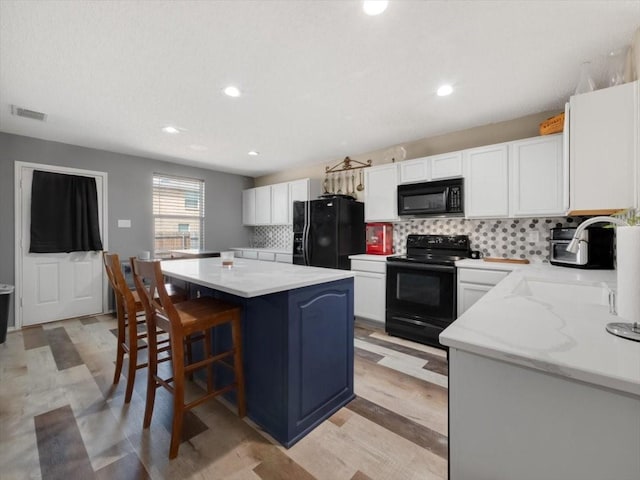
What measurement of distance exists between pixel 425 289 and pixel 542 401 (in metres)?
2.47

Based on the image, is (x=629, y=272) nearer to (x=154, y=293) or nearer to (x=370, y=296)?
(x=154, y=293)

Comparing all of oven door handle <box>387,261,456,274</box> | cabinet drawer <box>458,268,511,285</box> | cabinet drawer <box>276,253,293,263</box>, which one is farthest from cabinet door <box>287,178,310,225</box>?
cabinet drawer <box>458,268,511,285</box>

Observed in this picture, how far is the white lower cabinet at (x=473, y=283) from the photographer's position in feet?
8.99

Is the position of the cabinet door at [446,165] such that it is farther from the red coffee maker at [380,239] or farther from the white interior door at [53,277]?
the white interior door at [53,277]

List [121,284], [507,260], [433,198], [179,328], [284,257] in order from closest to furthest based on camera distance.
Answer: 1. [179,328]
2. [121,284]
3. [507,260]
4. [433,198]
5. [284,257]

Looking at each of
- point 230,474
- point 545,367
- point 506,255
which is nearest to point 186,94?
point 230,474

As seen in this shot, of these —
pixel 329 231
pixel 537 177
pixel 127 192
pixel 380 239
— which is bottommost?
pixel 380 239

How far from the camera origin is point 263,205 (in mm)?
5551

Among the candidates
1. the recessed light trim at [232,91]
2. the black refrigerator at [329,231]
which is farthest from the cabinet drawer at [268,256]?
the recessed light trim at [232,91]

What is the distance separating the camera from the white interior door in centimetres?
364

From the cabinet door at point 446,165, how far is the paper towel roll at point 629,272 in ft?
8.52

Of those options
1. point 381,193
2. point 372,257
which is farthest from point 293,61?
point 372,257

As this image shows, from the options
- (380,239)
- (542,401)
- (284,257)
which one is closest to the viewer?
(542,401)

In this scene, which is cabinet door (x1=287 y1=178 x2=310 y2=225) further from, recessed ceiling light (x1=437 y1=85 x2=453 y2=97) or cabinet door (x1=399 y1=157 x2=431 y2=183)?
recessed ceiling light (x1=437 y1=85 x2=453 y2=97)
